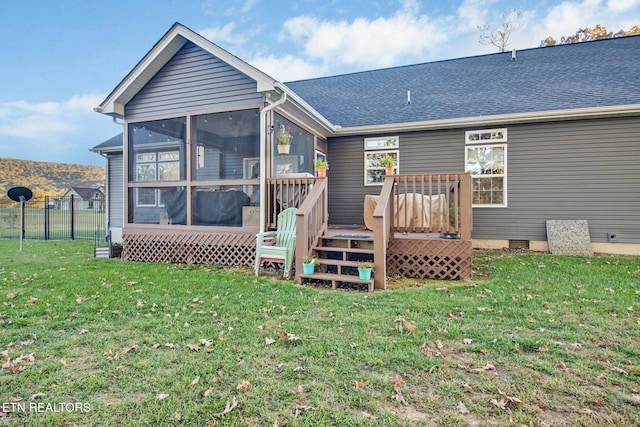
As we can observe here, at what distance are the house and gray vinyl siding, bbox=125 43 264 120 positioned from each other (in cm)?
3

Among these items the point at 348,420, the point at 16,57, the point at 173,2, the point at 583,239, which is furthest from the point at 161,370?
the point at 16,57

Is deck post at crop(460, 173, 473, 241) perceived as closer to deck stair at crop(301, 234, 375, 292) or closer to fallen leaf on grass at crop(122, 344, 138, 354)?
deck stair at crop(301, 234, 375, 292)

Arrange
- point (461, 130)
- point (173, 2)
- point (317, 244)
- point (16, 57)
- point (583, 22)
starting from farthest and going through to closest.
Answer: point (16, 57) < point (583, 22) < point (173, 2) < point (461, 130) < point (317, 244)

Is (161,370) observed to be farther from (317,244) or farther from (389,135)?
(389,135)

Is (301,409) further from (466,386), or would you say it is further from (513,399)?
(513,399)

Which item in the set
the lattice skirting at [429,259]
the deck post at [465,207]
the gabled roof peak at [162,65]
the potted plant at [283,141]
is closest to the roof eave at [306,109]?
the gabled roof peak at [162,65]

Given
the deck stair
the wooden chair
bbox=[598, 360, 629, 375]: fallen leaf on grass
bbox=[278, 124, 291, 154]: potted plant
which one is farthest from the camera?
bbox=[278, 124, 291, 154]: potted plant

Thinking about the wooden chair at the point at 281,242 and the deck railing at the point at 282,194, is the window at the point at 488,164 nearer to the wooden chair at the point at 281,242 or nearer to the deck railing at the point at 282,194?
the deck railing at the point at 282,194

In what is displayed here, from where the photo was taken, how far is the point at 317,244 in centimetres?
558

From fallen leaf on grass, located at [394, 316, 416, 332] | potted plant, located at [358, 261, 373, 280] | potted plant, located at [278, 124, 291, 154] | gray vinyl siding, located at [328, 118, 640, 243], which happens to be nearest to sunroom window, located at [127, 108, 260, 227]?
potted plant, located at [278, 124, 291, 154]

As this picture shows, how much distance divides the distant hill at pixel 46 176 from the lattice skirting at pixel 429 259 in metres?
30.8

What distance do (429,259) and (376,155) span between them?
4.22 m

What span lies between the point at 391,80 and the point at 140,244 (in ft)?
30.0

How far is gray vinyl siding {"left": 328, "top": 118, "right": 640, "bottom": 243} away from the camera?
7250 millimetres
